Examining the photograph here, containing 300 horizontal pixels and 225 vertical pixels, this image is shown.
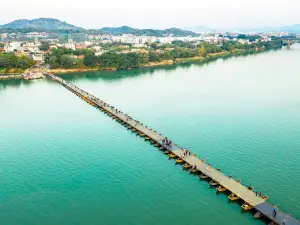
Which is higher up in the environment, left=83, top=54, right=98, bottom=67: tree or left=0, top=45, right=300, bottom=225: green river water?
left=83, top=54, right=98, bottom=67: tree

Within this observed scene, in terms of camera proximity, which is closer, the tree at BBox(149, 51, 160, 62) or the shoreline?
the shoreline

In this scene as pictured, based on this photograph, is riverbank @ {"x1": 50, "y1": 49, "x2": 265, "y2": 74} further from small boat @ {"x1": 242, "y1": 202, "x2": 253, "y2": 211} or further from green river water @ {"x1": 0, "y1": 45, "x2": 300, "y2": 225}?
small boat @ {"x1": 242, "y1": 202, "x2": 253, "y2": 211}

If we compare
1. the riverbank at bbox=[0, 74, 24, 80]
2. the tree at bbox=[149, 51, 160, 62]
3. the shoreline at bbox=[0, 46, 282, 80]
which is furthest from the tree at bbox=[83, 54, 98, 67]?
the tree at bbox=[149, 51, 160, 62]

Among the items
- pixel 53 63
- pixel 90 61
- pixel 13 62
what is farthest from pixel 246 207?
pixel 13 62

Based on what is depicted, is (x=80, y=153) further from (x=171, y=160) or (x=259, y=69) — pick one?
(x=259, y=69)

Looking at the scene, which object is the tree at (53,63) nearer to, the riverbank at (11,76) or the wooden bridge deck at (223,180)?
the riverbank at (11,76)

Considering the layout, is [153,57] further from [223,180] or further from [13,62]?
[223,180]

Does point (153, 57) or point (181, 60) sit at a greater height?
point (153, 57)

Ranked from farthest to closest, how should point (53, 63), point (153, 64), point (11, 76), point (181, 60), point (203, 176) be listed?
point (181, 60)
point (153, 64)
point (53, 63)
point (11, 76)
point (203, 176)
